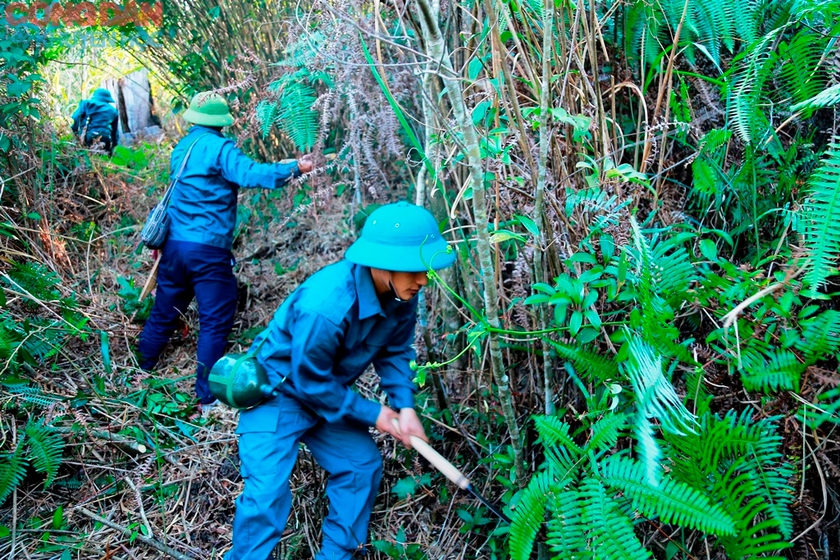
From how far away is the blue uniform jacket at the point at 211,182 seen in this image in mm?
4082

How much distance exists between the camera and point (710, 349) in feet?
7.77

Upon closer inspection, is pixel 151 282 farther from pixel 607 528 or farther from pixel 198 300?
pixel 607 528

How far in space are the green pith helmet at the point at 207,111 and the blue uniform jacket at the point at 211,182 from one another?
0.07 metres

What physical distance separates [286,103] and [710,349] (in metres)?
2.67

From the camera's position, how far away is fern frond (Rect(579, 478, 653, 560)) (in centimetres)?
193

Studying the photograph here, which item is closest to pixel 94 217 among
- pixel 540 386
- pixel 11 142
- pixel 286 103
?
pixel 11 142

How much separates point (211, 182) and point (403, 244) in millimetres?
2210

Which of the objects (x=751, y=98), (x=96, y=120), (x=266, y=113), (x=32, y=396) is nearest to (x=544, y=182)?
(x=751, y=98)

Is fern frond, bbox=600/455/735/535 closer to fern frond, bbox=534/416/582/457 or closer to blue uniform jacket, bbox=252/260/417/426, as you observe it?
fern frond, bbox=534/416/582/457

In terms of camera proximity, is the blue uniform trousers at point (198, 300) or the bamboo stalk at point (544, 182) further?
the blue uniform trousers at point (198, 300)

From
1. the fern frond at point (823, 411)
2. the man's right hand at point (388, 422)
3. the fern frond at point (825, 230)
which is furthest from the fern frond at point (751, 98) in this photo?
the man's right hand at point (388, 422)

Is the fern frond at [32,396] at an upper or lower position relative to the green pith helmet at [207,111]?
lower

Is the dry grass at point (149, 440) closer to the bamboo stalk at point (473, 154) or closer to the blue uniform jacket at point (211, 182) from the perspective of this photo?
the blue uniform jacket at point (211, 182)

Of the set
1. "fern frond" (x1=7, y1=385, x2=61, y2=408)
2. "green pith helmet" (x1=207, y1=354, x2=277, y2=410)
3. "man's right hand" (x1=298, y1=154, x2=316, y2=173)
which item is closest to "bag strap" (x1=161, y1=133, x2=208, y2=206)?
"man's right hand" (x1=298, y1=154, x2=316, y2=173)
